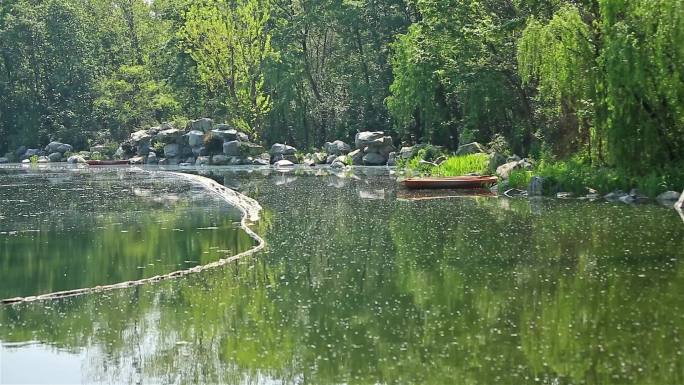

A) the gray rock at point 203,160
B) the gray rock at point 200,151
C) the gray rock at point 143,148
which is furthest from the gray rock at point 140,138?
the gray rock at point 203,160

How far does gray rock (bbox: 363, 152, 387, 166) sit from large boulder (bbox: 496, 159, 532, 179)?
60.7ft

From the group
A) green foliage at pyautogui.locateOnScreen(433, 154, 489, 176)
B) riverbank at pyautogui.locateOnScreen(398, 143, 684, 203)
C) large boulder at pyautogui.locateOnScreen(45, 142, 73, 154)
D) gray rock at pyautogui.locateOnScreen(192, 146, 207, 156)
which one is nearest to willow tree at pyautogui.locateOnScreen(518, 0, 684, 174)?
riverbank at pyautogui.locateOnScreen(398, 143, 684, 203)

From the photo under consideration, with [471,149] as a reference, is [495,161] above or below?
below

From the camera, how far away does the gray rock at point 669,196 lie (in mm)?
22469

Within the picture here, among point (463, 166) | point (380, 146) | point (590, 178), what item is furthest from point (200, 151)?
point (590, 178)

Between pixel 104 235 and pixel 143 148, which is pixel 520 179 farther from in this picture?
pixel 143 148

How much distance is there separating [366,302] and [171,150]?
46.5 m

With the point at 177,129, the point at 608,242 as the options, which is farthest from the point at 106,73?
the point at 608,242

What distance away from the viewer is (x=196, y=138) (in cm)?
5506

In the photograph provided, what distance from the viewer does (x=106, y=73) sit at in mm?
70875

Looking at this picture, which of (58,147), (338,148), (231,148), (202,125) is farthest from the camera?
(58,147)

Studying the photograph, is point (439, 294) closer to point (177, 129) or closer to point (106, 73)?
point (177, 129)

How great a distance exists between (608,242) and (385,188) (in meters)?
15.9

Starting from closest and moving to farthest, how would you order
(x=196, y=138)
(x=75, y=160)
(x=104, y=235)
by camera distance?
(x=104, y=235) < (x=196, y=138) < (x=75, y=160)
